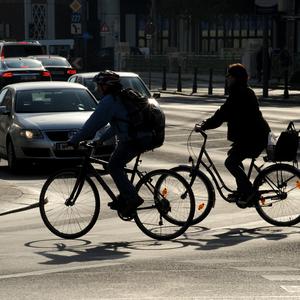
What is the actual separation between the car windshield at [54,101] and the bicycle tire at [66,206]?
7.47 meters

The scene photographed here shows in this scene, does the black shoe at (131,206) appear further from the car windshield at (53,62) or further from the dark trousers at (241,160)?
the car windshield at (53,62)

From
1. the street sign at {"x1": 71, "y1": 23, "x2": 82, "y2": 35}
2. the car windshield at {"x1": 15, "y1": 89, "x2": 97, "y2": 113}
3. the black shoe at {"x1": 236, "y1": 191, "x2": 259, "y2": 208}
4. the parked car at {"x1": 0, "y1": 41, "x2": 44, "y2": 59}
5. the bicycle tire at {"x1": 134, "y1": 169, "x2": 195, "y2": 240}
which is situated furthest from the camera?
A: the street sign at {"x1": 71, "y1": 23, "x2": 82, "y2": 35}

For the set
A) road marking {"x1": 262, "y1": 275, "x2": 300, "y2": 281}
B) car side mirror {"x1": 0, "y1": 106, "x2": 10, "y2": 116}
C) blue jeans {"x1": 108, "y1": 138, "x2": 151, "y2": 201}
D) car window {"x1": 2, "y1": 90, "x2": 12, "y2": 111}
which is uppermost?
blue jeans {"x1": 108, "y1": 138, "x2": 151, "y2": 201}

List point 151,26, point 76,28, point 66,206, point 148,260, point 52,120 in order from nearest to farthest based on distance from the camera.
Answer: point 148,260 → point 66,206 → point 52,120 → point 76,28 → point 151,26

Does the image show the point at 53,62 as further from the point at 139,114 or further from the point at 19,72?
the point at 139,114

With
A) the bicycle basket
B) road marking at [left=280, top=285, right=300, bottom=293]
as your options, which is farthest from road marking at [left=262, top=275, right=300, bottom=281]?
the bicycle basket

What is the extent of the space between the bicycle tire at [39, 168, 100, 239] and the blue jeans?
0.98ft

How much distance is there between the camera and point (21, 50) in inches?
1796


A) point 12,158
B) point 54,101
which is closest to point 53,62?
point 54,101

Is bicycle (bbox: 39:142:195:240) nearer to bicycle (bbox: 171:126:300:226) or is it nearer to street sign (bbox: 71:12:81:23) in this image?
bicycle (bbox: 171:126:300:226)

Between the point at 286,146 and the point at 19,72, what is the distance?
25.7 meters

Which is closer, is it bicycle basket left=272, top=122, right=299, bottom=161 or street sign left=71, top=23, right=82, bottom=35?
bicycle basket left=272, top=122, right=299, bottom=161

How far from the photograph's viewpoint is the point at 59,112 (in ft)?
61.3

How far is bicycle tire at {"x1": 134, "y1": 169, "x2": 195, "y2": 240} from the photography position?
36.3 feet
